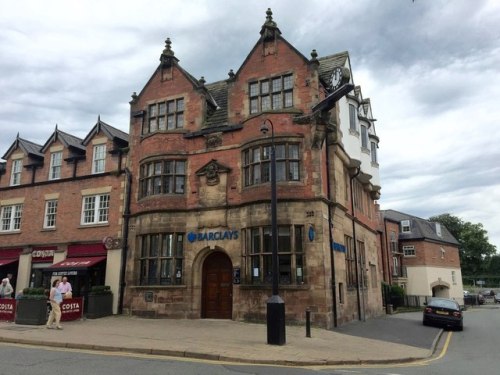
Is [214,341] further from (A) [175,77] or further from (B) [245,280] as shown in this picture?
(A) [175,77]

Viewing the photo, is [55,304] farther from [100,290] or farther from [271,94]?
[271,94]

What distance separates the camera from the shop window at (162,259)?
773 inches

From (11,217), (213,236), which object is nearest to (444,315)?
(213,236)

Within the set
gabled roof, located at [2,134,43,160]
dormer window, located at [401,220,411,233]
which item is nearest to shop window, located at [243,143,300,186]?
gabled roof, located at [2,134,43,160]

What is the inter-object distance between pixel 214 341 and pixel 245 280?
18.0 ft

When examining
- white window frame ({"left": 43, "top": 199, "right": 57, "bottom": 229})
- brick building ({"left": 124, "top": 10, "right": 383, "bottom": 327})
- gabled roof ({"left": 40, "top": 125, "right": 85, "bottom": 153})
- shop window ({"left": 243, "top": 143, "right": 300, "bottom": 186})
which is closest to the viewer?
brick building ({"left": 124, "top": 10, "right": 383, "bottom": 327})

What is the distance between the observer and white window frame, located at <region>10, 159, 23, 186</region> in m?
27.2

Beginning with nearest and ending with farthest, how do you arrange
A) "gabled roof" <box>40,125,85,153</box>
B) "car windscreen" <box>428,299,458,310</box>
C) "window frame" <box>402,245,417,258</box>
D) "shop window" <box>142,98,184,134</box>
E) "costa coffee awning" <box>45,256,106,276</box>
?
"car windscreen" <box>428,299,458,310</box>
"costa coffee awning" <box>45,256,106,276</box>
"shop window" <box>142,98,184,134</box>
"gabled roof" <box>40,125,85,153</box>
"window frame" <box>402,245,417,258</box>

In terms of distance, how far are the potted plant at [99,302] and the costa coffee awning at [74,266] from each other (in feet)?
6.03

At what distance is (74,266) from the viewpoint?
21.7m

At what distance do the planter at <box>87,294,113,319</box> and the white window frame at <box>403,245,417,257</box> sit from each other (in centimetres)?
3834

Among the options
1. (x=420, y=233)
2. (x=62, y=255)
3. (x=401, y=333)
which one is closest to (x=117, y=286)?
(x=62, y=255)

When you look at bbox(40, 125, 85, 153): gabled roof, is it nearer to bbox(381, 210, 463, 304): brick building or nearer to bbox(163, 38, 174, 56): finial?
bbox(163, 38, 174, 56): finial

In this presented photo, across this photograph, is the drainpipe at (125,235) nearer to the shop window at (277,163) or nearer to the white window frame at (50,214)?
the white window frame at (50,214)
